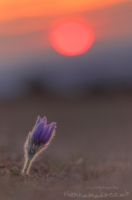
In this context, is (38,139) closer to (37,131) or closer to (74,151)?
Answer: (37,131)

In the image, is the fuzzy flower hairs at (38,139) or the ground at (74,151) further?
the fuzzy flower hairs at (38,139)

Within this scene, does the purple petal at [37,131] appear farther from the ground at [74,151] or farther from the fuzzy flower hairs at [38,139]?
the ground at [74,151]

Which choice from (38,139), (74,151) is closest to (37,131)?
(38,139)

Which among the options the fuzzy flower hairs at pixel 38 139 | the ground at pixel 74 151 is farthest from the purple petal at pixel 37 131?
the ground at pixel 74 151

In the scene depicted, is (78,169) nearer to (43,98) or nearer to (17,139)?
(17,139)

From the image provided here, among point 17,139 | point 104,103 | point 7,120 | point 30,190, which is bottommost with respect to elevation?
point 30,190

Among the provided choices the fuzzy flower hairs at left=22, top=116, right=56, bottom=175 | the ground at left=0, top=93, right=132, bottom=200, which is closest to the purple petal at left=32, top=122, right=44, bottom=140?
the fuzzy flower hairs at left=22, top=116, right=56, bottom=175

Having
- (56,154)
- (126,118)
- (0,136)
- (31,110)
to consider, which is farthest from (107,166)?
(31,110)

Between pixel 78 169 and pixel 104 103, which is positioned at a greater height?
pixel 104 103

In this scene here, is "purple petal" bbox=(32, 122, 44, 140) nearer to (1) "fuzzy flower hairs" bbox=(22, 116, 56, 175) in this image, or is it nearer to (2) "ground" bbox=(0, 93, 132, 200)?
(1) "fuzzy flower hairs" bbox=(22, 116, 56, 175)
